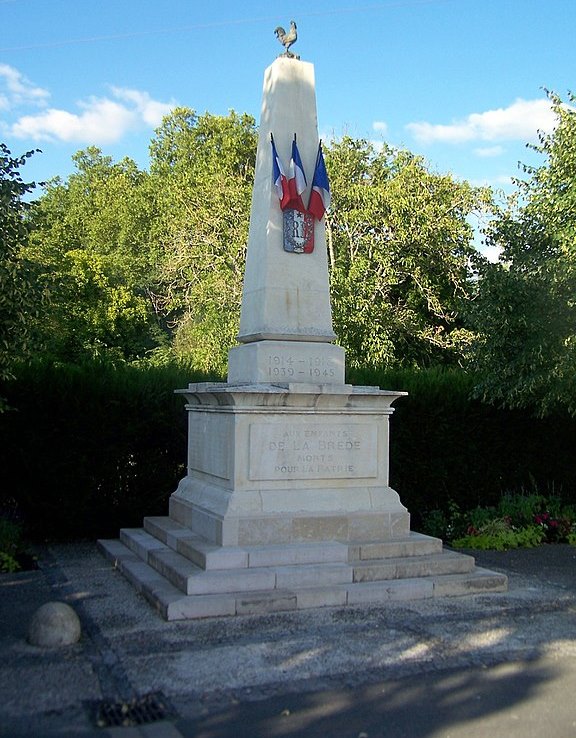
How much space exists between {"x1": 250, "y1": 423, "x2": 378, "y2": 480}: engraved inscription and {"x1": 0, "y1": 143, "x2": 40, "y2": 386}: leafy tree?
9.87 feet

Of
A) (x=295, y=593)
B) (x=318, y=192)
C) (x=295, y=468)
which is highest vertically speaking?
(x=318, y=192)

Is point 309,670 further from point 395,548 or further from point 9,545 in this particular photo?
point 9,545

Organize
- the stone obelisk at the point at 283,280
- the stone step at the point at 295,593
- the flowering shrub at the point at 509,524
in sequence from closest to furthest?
the stone step at the point at 295,593, the stone obelisk at the point at 283,280, the flowering shrub at the point at 509,524

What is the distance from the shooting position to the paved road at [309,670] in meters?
4.67

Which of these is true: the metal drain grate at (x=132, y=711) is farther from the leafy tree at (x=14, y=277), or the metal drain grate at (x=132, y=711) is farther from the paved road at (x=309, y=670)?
the leafy tree at (x=14, y=277)

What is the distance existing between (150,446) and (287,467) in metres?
4.08

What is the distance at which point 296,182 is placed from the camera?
9031 millimetres

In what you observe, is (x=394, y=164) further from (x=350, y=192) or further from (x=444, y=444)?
(x=444, y=444)

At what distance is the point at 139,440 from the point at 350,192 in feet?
37.1

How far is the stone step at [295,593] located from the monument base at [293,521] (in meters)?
0.01

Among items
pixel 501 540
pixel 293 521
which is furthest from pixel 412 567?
pixel 501 540

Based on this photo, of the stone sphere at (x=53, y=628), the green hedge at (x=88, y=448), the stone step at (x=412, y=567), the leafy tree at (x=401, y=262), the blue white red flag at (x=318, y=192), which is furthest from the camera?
the leafy tree at (x=401, y=262)

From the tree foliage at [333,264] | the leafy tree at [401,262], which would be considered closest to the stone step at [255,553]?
the tree foliage at [333,264]

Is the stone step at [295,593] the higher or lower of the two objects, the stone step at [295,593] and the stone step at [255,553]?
the lower
